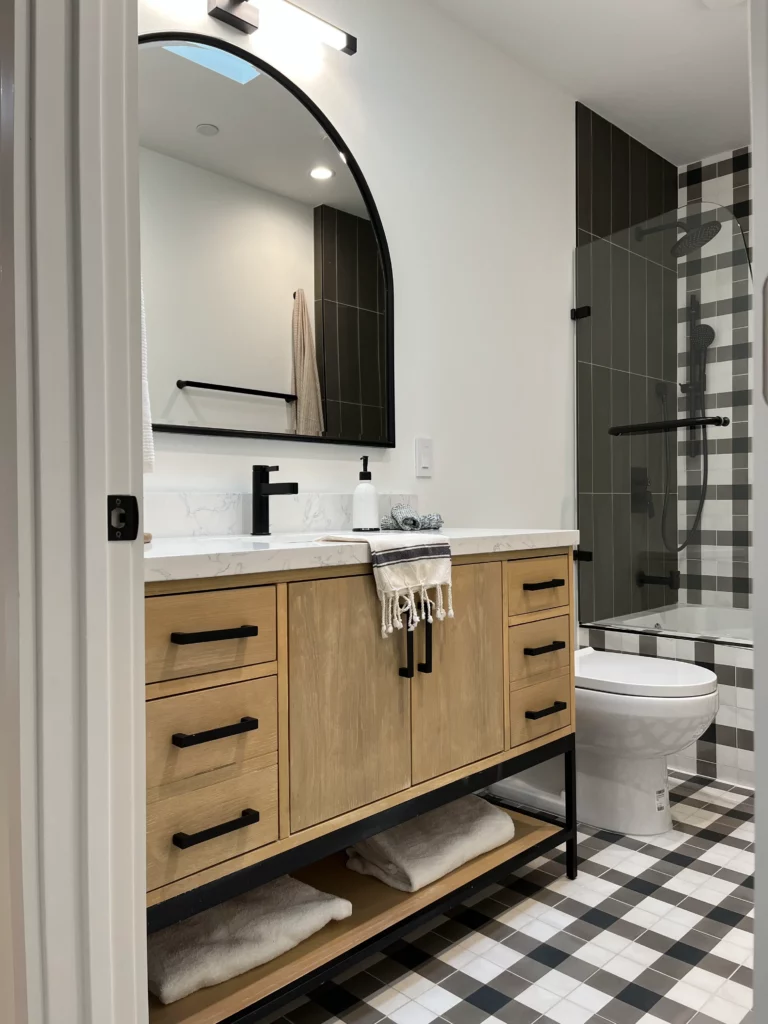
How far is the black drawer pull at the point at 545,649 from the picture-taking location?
1900mm

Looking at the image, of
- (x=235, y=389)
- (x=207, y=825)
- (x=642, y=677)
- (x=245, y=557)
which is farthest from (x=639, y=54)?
(x=207, y=825)

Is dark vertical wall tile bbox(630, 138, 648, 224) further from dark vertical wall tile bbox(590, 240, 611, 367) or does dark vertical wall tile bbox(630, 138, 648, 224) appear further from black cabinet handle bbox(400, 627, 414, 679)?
black cabinet handle bbox(400, 627, 414, 679)

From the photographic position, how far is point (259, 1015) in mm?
1326

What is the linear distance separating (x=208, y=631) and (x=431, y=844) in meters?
0.90

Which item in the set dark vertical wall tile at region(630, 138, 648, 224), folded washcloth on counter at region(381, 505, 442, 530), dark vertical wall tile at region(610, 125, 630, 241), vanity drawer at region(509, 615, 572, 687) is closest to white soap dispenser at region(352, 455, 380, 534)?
folded washcloth on counter at region(381, 505, 442, 530)

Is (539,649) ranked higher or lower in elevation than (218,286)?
lower

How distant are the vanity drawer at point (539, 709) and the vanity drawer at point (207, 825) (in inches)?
28.9

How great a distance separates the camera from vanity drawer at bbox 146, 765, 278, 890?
1.17 metres

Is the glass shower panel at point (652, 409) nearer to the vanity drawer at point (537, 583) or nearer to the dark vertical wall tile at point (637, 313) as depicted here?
the dark vertical wall tile at point (637, 313)

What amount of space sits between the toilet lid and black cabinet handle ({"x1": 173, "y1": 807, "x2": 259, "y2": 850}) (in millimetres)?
1324

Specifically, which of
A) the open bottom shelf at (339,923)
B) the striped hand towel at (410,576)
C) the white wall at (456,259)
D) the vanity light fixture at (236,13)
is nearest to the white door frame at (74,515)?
the open bottom shelf at (339,923)

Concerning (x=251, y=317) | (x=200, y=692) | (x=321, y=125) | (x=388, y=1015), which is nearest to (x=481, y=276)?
(x=321, y=125)

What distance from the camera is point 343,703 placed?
4.78 feet

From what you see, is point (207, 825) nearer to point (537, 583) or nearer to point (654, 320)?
point (537, 583)
